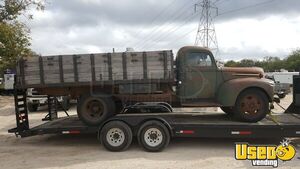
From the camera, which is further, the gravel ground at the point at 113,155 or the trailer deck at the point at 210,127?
the trailer deck at the point at 210,127

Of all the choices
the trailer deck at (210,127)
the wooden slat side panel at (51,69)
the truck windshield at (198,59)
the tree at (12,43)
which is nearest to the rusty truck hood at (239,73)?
the truck windshield at (198,59)

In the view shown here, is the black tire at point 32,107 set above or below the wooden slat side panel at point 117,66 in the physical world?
below

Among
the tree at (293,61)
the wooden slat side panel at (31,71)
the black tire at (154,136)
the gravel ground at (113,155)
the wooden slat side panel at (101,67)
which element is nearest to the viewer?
the gravel ground at (113,155)

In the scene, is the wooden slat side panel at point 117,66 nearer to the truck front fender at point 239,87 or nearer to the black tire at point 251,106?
the truck front fender at point 239,87

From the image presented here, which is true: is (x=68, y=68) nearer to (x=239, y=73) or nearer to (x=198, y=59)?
(x=198, y=59)

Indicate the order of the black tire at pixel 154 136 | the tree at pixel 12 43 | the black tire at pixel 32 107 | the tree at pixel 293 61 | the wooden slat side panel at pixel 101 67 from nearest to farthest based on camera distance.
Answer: the black tire at pixel 154 136 < the wooden slat side panel at pixel 101 67 < the black tire at pixel 32 107 < the tree at pixel 12 43 < the tree at pixel 293 61

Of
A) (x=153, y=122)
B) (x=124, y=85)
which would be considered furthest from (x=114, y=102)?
(x=153, y=122)

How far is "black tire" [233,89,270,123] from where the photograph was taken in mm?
8969

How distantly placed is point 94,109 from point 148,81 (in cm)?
159

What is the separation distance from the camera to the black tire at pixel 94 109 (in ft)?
30.5

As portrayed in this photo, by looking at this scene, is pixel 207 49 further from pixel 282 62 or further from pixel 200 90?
pixel 282 62

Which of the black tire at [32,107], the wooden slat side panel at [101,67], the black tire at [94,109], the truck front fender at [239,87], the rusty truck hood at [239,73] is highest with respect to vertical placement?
the wooden slat side panel at [101,67]

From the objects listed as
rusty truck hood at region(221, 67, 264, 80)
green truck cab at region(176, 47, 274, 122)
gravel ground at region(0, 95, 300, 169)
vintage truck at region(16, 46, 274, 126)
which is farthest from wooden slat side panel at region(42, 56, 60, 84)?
rusty truck hood at region(221, 67, 264, 80)

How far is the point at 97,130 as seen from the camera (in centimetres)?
912
